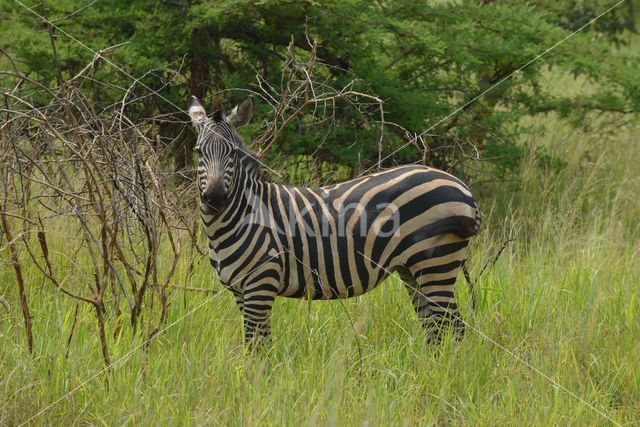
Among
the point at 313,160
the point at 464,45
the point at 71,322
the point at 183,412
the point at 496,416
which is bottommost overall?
the point at 496,416

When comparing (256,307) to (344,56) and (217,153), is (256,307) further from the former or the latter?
(344,56)

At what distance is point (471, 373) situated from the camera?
4250 mm

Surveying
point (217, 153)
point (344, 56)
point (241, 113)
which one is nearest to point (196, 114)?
point (241, 113)

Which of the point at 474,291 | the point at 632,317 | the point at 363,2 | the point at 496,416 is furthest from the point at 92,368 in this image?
the point at 363,2

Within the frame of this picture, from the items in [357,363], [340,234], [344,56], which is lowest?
[357,363]

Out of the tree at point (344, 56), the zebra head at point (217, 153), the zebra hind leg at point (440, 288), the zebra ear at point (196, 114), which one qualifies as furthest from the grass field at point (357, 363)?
the tree at point (344, 56)

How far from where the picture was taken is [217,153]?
13.9 ft

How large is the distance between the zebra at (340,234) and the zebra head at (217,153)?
1.0 inches

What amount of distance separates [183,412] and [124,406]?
24 cm

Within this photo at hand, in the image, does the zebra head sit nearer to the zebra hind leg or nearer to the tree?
the zebra hind leg

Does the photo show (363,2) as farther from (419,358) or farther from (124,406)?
(124,406)

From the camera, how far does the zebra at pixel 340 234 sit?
176 inches

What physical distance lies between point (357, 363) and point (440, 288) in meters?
0.61

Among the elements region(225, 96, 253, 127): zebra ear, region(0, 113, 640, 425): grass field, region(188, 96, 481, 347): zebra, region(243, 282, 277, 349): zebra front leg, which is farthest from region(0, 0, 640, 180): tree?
region(243, 282, 277, 349): zebra front leg
